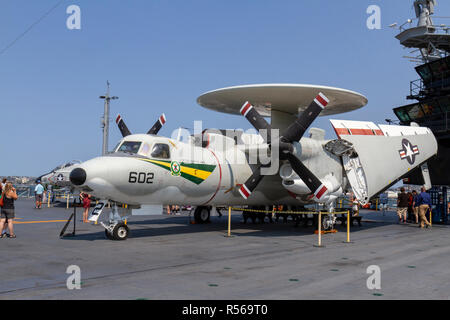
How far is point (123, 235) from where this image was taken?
15742mm

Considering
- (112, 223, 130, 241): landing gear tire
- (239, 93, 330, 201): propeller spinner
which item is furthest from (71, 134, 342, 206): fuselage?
(112, 223, 130, 241): landing gear tire

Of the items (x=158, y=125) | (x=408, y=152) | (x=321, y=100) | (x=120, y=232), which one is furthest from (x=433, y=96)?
(x=120, y=232)

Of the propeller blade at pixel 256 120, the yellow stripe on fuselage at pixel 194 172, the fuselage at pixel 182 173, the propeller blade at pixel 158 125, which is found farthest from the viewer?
the propeller blade at pixel 158 125

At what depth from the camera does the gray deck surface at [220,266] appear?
7887mm

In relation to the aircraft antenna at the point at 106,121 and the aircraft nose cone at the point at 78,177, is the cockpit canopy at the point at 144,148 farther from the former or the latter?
the aircraft antenna at the point at 106,121

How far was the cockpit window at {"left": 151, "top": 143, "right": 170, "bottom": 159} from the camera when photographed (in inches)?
626

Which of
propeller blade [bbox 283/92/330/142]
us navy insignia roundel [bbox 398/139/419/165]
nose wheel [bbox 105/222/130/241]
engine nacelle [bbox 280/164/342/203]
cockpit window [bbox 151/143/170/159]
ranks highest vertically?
propeller blade [bbox 283/92/330/142]

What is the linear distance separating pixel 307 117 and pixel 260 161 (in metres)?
3.28

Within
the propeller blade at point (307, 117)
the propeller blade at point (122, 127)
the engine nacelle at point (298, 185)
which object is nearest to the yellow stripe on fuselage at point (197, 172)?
the propeller blade at point (307, 117)

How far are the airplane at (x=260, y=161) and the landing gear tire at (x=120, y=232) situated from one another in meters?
0.05

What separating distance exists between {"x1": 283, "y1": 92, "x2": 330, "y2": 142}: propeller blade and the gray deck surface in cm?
481

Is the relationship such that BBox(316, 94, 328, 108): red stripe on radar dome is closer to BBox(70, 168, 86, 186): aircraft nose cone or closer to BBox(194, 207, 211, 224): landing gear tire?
BBox(194, 207, 211, 224): landing gear tire
